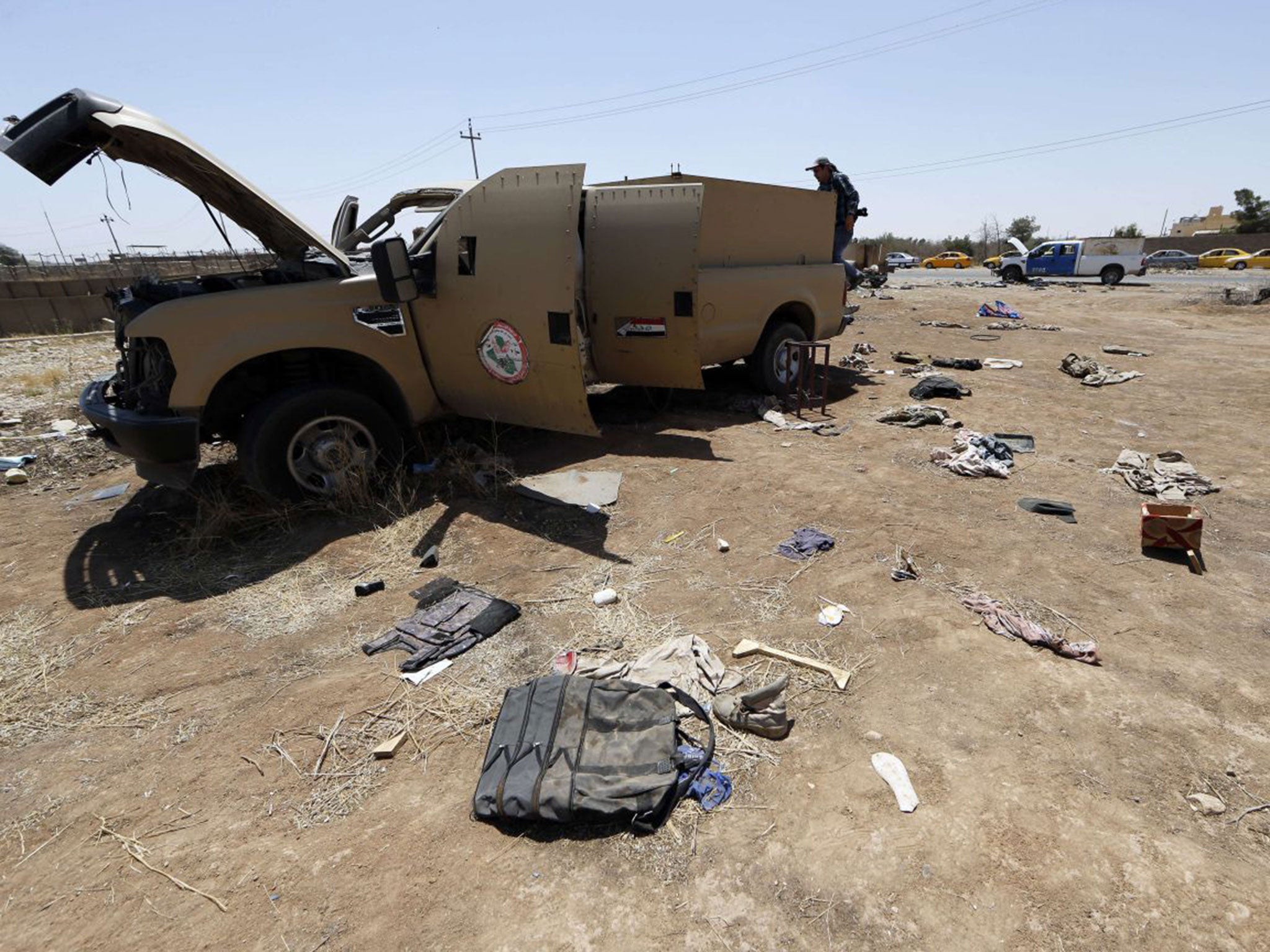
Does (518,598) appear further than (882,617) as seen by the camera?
Yes

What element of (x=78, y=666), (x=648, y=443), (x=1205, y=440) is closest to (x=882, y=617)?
(x=648, y=443)

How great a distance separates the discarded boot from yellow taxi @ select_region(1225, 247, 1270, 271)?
42.1 m

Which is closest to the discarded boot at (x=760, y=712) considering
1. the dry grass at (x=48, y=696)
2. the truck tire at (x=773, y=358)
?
the dry grass at (x=48, y=696)

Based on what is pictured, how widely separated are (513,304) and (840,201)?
553cm

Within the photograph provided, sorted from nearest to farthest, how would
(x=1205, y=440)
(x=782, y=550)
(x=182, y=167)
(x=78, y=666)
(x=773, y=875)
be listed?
(x=773, y=875), (x=78, y=666), (x=782, y=550), (x=182, y=167), (x=1205, y=440)

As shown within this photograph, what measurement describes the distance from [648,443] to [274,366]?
3089 mm

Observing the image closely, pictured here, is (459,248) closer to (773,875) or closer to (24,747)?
(24,747)

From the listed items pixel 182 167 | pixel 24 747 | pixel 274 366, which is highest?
pixel 182 167

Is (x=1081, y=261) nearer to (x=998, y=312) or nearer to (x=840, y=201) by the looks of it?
(x=998, y=312)

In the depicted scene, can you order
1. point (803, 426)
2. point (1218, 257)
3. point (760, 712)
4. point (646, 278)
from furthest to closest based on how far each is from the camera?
point (1218, 257), point (803, 426), point (646, 278), point (760, 712)

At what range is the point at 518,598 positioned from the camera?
3.71m

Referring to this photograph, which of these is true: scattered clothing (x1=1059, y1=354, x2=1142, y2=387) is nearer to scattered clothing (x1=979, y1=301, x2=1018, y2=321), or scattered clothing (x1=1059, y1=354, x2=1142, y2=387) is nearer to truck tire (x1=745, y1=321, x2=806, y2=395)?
truck tire (x1=745, y1=321, x2=806, y2=395)

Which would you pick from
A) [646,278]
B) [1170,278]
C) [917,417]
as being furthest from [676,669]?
[1170,278]

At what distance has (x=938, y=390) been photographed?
7496 millimetres
